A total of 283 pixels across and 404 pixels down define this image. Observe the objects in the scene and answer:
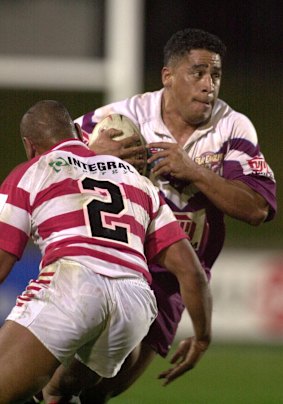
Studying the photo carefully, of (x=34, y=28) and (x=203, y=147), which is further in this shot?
(x=34, y=28)

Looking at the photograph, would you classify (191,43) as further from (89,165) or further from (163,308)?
(163,308)

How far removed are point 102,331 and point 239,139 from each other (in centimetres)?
156

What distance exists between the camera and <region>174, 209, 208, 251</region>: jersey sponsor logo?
213 inches

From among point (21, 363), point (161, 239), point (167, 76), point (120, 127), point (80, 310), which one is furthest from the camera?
point (167, 76)

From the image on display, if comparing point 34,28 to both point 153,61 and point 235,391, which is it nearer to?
point 235,391

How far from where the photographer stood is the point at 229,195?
518cm

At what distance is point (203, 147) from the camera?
17.8 feet

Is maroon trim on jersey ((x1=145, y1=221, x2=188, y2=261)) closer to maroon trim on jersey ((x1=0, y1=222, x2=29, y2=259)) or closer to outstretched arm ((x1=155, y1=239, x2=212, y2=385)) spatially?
outstretched arm ((x1=155, y1=239, x2=212, y2=385))

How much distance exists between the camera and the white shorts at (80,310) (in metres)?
4.12

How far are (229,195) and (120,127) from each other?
24.5 inches

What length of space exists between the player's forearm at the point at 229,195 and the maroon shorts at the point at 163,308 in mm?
538

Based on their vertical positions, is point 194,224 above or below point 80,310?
below

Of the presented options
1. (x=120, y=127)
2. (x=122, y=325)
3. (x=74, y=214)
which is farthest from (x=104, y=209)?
(x=120, y=127)

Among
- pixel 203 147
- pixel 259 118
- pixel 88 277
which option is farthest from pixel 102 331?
pixel 259 118
